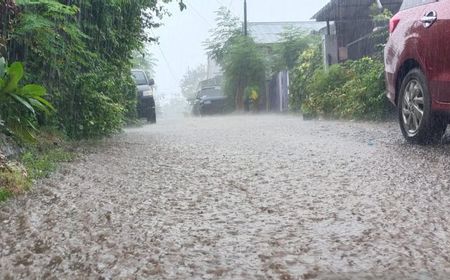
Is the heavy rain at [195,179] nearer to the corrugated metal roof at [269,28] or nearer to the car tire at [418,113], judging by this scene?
the car tire at [418,113]

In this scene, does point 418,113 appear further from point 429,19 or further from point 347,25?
point 347,25

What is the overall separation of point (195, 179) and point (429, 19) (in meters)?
2.74

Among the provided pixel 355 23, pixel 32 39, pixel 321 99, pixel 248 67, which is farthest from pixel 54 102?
pixel 248 67

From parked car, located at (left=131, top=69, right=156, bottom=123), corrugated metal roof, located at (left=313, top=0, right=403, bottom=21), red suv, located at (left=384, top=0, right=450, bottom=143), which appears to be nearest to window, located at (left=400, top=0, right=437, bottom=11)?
red suv, located at (left=384, top=0, right=450, bottom=143)

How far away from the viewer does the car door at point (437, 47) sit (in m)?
5.04

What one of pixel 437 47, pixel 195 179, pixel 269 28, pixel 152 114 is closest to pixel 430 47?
pixel 437 47

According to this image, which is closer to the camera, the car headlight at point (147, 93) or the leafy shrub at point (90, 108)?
the leafy shrub at point (90, 108)

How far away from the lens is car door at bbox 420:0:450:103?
16.5ft

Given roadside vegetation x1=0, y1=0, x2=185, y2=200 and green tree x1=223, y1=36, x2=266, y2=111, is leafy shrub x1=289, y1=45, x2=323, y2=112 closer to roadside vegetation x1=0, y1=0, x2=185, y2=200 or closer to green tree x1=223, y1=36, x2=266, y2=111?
green tree x1=223, y1=36, x2=266, y2=111

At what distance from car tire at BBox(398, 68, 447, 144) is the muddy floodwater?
365 mm

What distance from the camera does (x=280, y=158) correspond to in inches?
206

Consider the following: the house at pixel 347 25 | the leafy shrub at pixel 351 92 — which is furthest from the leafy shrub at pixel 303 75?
the leafy shrub at pixel 351 92

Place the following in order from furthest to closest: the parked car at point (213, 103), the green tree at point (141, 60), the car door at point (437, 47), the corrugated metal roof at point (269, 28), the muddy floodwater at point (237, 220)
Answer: the corrugated metal roof at point (269, 28)
the parked car at point (213, 103)
the green tree at point (141, 60)
the car door at point (437, 47)
the muddy floodwater at point (237, 220)

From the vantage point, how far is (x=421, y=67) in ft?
17.9
